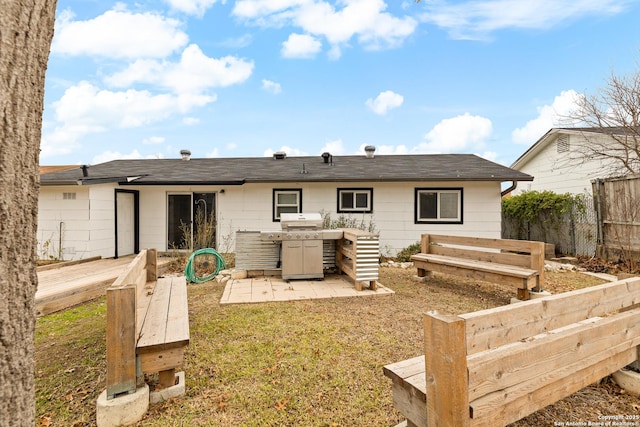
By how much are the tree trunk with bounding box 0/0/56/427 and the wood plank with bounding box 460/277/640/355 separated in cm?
188

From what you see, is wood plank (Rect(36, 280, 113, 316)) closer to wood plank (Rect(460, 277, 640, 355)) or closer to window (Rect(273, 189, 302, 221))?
window (Rect(273, 189, 302, 221))

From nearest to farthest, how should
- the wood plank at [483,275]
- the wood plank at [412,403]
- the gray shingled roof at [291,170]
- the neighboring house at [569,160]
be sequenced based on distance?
the wood plank at [412,403]
the wood plank at [483,275]
the gray shingled roof at [291,170]
the neighboring house at [569,160]

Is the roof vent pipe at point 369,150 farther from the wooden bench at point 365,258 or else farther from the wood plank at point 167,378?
the wood plank at point 167,378

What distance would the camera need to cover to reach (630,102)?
8797mm

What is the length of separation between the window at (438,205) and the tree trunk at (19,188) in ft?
30.0

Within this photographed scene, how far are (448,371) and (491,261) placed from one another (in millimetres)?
4986

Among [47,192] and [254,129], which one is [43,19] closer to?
[47,192]

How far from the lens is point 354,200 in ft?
31.2

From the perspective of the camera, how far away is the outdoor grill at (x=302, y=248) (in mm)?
6297

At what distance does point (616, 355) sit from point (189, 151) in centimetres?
1331

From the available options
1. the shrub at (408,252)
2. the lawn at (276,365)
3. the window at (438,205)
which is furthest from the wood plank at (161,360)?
the window at (438,205)

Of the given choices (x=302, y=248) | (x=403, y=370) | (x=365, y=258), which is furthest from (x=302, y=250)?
(x=403, y=370)

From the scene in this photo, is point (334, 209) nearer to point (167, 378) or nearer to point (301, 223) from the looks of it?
point (301, 223)

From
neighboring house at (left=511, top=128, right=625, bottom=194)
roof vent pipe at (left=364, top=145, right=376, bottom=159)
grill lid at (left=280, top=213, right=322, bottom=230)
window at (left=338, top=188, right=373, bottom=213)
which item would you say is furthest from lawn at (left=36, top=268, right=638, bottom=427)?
neighboring house at (left=511, top=128, right=625, bottom=194)
